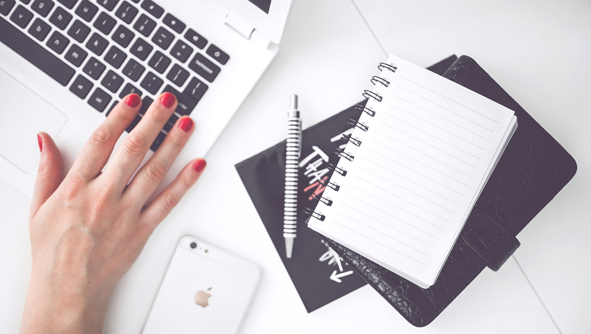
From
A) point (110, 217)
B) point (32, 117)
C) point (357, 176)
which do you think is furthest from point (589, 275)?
point (32, 117)

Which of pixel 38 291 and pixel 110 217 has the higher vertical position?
pixel 110 217

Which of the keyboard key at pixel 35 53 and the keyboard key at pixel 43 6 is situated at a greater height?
the keyboard key at pixel 43 6

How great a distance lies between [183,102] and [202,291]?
0.98ft

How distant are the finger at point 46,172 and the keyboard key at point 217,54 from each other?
0.27 metres

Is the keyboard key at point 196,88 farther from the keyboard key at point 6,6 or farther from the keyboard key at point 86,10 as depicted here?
the keyboard key at point 6,6

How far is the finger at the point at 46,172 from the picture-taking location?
499 millimetres

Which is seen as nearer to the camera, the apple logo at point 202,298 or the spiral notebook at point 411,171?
the spiral notebook at point 411,171

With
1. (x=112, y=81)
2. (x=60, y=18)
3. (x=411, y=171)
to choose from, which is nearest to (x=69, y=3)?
(x=60, y=18)

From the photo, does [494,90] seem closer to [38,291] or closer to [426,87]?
[426,87]

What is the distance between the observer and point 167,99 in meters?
0.48

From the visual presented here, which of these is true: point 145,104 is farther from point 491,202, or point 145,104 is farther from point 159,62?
point 491,202

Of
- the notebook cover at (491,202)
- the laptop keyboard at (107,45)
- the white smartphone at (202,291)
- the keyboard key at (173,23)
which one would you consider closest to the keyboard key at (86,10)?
the laptop keyboard at (107,45)

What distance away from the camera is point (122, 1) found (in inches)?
19.2

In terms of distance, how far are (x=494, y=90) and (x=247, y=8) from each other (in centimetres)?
37
